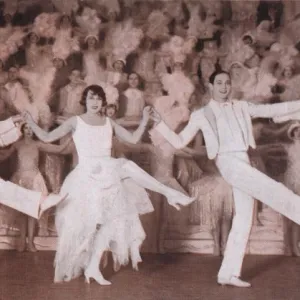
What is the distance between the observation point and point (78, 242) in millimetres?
5031

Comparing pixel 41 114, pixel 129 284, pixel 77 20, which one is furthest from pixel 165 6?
pixel 129 284

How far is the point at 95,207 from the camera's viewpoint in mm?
5059

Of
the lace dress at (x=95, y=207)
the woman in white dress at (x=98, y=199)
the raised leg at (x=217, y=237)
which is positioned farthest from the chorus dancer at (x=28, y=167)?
the raised leg at (x=217, y=237)

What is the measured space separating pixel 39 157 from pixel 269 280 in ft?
7.61

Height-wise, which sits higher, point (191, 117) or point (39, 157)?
point (191, 117)

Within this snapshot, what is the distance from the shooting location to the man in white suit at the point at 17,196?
16.9 ft

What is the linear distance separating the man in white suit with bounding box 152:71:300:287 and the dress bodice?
470 mm

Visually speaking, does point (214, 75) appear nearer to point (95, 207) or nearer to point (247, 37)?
point (247, 37)

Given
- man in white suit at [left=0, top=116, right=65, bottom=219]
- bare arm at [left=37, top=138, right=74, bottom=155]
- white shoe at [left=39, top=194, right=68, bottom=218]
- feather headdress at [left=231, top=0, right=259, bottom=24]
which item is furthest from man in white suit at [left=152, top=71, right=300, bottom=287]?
man in white suit at [left=0, top=116, right=65, bottom=219]

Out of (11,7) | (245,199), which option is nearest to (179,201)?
(245,199)

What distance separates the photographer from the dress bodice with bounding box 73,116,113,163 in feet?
16.9

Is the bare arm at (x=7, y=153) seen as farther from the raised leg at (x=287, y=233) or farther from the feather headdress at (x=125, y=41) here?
the raised leg at (x=287, y=233)

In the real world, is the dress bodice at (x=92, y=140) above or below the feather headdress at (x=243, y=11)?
below

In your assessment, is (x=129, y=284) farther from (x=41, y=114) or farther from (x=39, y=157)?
(x=41, y=114)
